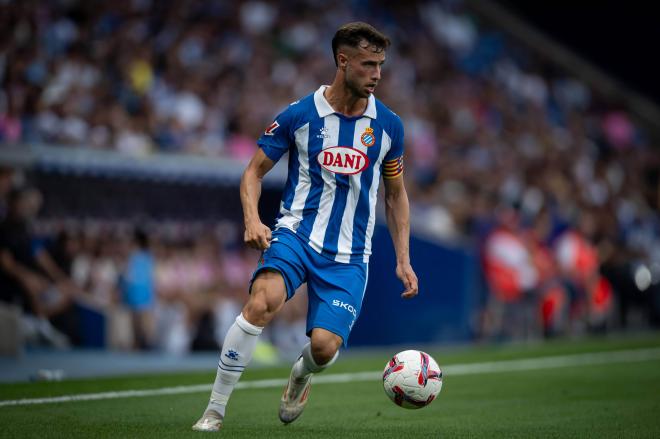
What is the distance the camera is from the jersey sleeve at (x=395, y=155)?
7023 millimetres

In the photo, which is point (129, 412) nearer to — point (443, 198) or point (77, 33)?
point (77, 33)

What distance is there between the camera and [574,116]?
28359 mm

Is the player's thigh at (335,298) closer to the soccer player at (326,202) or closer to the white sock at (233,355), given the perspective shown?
the soccer player at (326,202)

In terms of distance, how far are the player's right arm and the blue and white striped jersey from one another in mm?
86

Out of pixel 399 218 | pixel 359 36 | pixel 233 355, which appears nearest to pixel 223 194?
pixel 399 218

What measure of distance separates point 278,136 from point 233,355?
4.51ft

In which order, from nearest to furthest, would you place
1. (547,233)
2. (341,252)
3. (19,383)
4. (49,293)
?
(341,252), (19,383), (49,293), (547,233)

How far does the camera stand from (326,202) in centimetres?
683

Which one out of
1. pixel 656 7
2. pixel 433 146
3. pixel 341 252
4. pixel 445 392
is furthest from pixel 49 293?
pixel 656 7

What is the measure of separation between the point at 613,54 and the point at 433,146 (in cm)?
1161

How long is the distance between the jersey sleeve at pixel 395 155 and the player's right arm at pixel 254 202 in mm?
791

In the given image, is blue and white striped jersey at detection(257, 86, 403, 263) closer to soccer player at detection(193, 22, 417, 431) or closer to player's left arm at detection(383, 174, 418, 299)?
soccer player at detection(193, 22, 417, 431)

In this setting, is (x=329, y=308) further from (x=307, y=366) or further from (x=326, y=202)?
(x=326, y=202)

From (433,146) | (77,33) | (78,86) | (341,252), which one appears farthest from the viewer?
(433,146)
